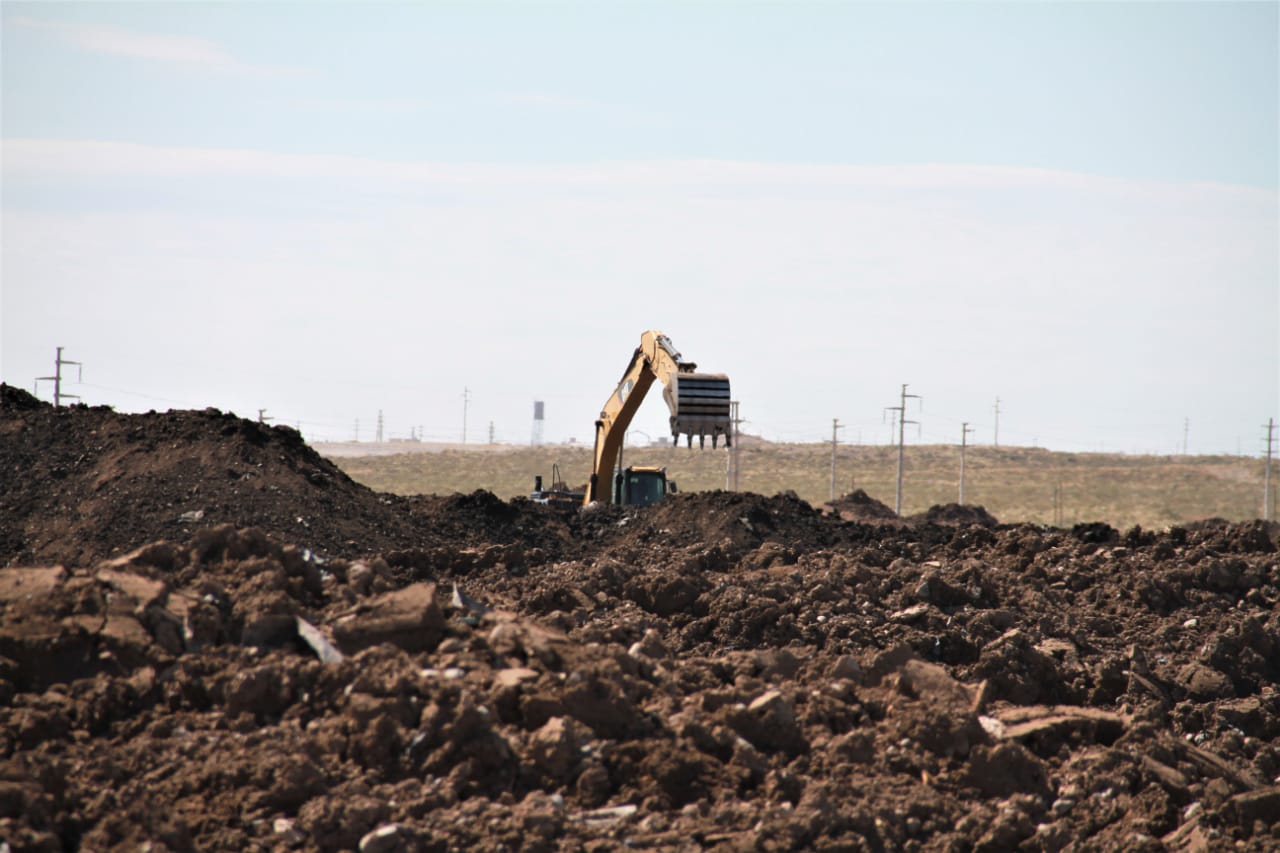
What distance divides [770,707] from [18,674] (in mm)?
5119

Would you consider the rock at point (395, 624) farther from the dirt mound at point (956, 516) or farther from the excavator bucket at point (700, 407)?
the dirt mound at point (956, 516)

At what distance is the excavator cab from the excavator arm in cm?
49

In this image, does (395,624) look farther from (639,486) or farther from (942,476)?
(942,476)

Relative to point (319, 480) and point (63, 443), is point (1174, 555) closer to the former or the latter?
point (319, 480)

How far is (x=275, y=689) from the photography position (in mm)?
8812

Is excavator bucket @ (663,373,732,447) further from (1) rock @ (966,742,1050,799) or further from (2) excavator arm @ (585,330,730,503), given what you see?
(1) rock @ (966,742,1050,799)

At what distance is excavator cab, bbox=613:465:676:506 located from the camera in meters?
26.6

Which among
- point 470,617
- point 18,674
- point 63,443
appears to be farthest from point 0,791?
point 63,443

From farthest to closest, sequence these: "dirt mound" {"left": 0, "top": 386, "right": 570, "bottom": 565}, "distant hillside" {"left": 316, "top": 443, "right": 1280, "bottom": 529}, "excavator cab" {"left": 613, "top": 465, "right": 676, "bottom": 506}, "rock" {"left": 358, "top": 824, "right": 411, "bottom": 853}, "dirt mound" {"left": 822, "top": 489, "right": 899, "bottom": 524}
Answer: "distant hillside" {"left": 316, "top": 443, "right": 1280, "bottom": 529}, "dirt mound" {"left": 822, "top": 489, "right": 899, "bottom": 524}, "excavator cab" {"left": 613, "top": 465, "right": 676, "bottom": 506}, "dirt mound" {"left": 0, "top": 386, "right": 570, "bottom": 565}, "rock" {"left": 358, "top": 824, "right": 411, "bottom": 853}

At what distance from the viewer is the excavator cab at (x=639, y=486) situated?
2661 cm

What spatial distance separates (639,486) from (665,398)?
5.57m

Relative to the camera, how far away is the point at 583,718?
8.99 metres

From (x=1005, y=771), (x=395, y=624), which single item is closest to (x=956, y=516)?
(x=1005, y=771)

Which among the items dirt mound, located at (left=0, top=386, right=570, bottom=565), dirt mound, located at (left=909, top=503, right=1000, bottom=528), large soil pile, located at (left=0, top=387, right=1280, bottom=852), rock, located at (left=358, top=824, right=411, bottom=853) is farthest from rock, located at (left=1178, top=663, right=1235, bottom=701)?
dirt mound, located at (left=909, top=503, right=1000, bottom=528)
